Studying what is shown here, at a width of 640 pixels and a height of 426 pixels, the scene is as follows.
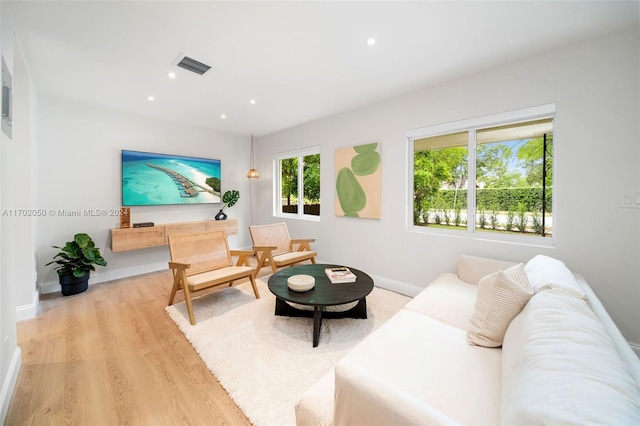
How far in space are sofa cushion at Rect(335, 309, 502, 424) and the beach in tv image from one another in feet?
14.0

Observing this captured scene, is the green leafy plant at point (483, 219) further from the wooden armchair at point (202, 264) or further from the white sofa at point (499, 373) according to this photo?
the wooden armchair at point (202, 264)

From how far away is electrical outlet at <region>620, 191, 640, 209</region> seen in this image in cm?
198

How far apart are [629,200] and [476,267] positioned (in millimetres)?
1247

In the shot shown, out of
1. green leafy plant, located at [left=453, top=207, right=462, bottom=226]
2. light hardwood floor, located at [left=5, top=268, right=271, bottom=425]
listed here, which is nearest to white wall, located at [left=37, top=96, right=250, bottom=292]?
light hardwood floor, located at [left=5, top=268, right=271, bottom=425]

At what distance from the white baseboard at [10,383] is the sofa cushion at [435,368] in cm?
206

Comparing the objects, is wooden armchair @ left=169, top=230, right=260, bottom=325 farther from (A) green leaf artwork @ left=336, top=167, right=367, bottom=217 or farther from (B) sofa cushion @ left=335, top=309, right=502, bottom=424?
(B) sofa cushion @ left=335, top=309, right=502, bottom=424

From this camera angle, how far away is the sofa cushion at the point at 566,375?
0.63 metres

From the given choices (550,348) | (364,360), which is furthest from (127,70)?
(550,348)

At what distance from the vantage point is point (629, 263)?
2.02 m

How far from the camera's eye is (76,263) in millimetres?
3305

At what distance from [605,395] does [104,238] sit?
17.2 ft

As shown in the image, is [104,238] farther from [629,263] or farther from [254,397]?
[629,263]

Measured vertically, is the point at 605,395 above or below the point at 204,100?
below

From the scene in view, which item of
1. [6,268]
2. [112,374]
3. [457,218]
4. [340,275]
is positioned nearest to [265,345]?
[340,275]
